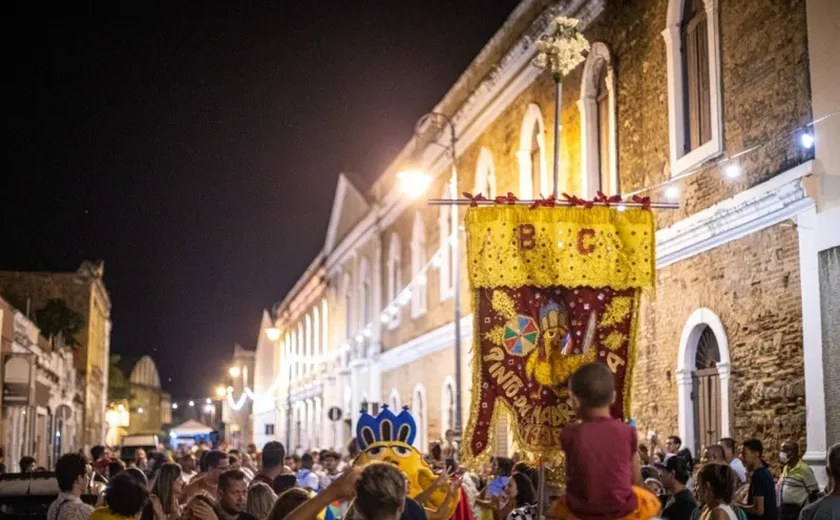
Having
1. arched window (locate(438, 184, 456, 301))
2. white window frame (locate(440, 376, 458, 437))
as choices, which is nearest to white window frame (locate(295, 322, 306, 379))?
white window frame (locate(440, 376, 458, 437))

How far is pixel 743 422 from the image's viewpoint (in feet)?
51.4

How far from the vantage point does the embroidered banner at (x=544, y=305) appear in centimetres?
930

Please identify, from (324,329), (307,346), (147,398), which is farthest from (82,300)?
(147,398)

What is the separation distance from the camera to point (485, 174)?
28703mm

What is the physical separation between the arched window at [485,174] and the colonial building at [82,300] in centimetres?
2610

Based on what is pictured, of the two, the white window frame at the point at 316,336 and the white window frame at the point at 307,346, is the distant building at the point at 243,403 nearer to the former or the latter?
the white window frame at the point at 307,346

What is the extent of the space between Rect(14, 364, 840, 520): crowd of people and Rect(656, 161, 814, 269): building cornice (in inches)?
125

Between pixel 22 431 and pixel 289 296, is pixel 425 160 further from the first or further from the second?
pixel 289 296

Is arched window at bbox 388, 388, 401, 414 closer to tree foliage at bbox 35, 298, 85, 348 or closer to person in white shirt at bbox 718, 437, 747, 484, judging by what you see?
tree foliage at bbox 35, 298, 85, 348

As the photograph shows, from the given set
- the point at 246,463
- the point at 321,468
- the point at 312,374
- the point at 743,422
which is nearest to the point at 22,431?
the point at 321,468

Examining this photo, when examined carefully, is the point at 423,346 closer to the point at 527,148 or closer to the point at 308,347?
the point at 527,148

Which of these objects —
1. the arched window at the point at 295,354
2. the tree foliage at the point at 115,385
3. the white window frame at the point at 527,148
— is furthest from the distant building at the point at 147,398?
the white window frame at the point at 527,148

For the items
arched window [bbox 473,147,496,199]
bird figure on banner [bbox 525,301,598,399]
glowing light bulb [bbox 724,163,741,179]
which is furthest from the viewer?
arched window [bbox 473,147,496,199]

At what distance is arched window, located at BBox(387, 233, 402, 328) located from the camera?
38.1 metres
